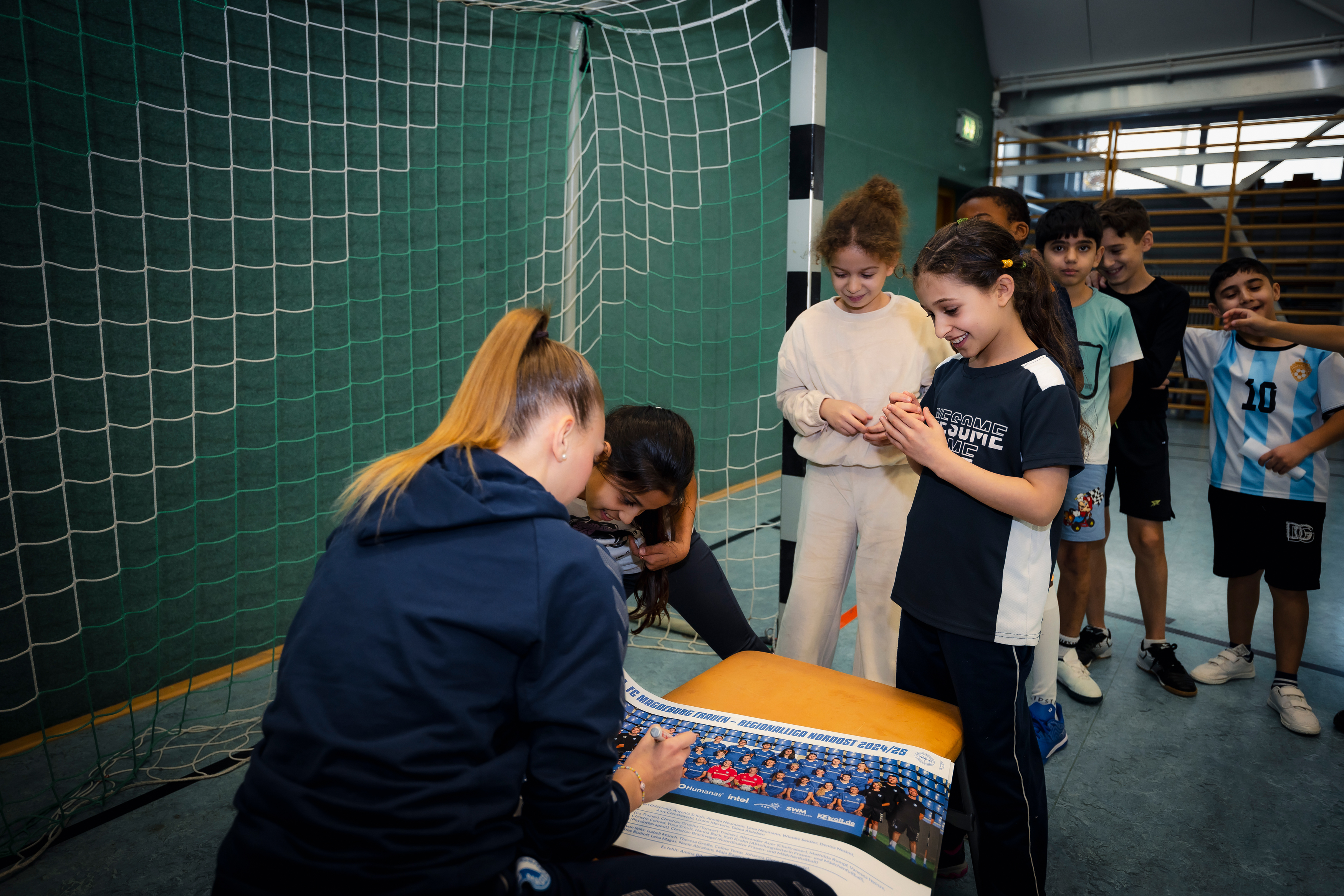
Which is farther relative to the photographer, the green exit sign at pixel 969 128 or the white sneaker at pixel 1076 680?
the green exit sign at pixel 969 128

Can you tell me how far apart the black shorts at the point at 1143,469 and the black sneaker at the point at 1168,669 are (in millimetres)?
392

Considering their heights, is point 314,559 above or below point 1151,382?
below

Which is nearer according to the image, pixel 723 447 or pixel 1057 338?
pixel 1057 338

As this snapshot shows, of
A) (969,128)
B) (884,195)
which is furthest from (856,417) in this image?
(969,128)

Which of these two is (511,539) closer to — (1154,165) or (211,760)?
(211,760)

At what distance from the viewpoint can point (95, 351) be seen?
6.99ft

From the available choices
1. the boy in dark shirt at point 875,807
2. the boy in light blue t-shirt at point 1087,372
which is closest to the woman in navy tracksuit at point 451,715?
the boy in dark shirt at point 875,807

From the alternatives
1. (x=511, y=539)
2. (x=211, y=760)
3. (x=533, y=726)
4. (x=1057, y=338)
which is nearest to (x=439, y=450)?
(x=511, y=539)

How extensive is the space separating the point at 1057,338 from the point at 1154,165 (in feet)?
24.1

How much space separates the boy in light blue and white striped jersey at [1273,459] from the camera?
84.6 inches

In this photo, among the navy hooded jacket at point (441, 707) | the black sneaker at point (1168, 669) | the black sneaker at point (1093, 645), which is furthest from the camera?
the black sneaker at point (1093, 645)

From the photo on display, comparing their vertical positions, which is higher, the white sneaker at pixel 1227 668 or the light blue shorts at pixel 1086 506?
the light blue shorts at pixel 1086 506

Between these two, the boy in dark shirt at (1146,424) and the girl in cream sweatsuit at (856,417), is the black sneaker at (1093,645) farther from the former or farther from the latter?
the girl in cream sweatsuit at (856,417)

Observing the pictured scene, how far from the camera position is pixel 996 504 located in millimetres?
1250
